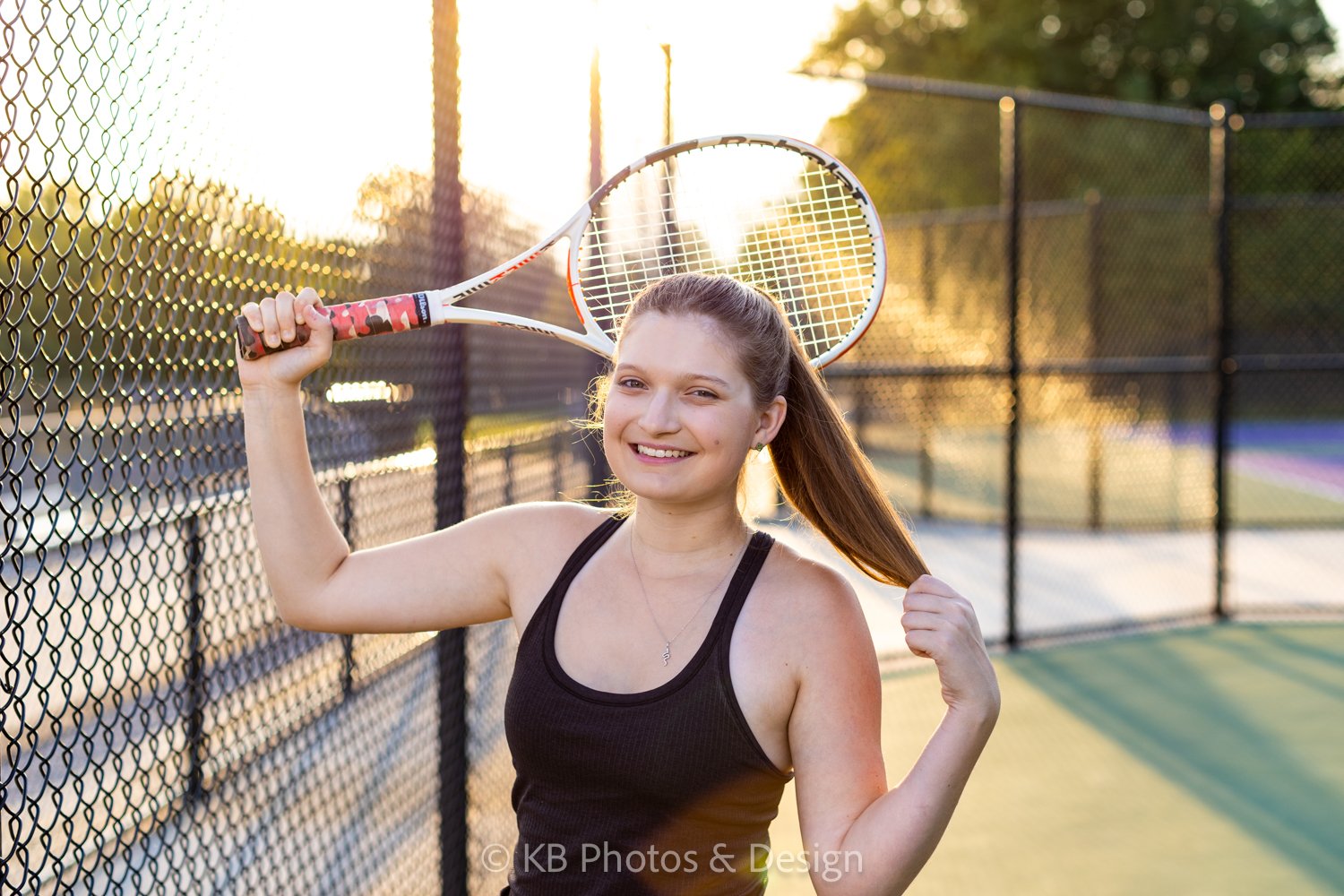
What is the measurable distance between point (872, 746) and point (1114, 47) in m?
28.3

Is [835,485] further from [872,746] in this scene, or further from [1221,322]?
[1221,322]

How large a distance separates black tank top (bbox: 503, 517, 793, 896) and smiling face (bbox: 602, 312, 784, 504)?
198 millimetres

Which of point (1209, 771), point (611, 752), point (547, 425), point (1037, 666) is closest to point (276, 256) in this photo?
point (611, 752)

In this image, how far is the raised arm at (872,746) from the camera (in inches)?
62.6

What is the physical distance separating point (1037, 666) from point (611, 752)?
182 inches

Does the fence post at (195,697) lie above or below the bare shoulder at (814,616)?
below

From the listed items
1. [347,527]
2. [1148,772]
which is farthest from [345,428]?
[1148,772]

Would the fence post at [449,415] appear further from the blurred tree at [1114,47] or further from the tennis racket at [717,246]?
the blurred tree at [1114,47]

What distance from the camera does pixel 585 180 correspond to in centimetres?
424

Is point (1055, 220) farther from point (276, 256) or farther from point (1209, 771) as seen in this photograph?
point (276, 256)

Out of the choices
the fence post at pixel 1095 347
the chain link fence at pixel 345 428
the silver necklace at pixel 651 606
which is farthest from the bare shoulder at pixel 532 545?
the fence post at pixel 1095 347

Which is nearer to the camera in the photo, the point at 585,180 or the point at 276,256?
the point at 276,256

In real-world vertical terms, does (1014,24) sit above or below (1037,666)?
above

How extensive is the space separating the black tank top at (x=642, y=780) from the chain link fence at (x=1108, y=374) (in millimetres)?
4258
